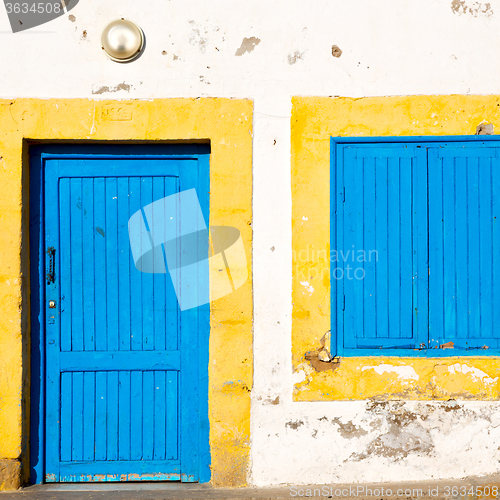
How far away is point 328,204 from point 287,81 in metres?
0.88

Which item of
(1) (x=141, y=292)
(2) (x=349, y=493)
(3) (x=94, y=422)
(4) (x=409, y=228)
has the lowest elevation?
(2) (x=349, y=493)

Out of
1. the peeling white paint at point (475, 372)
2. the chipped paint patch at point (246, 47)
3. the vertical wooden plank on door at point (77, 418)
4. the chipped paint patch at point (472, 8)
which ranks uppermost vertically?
the chipped paint patch at point (472, 8)

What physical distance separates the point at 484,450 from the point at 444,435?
0.95 feet

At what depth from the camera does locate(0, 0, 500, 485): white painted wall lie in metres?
3.09

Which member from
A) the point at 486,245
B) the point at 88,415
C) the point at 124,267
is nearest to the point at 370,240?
the point at 486,245

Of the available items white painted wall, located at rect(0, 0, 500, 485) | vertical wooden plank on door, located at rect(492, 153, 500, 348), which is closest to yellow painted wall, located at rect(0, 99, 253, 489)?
white painted wall, located at rect(0, 0, 500, 485)

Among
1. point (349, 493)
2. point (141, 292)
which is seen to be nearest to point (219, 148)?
point (141, 292)

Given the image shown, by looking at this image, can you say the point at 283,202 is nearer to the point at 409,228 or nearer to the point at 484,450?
the point at 409,228

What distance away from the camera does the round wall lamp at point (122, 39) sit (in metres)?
3.04

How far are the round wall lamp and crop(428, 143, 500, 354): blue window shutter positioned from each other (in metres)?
2.17

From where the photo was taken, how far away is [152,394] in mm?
3225

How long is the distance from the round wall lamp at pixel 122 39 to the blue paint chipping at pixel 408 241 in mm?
1518

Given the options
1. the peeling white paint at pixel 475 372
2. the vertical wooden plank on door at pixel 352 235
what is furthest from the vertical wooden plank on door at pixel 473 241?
the vertical wooden plank on door at pixel 352 235

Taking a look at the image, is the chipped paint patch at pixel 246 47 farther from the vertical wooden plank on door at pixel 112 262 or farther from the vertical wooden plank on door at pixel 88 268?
the vertical wooden plank on door at pixel 88 268
